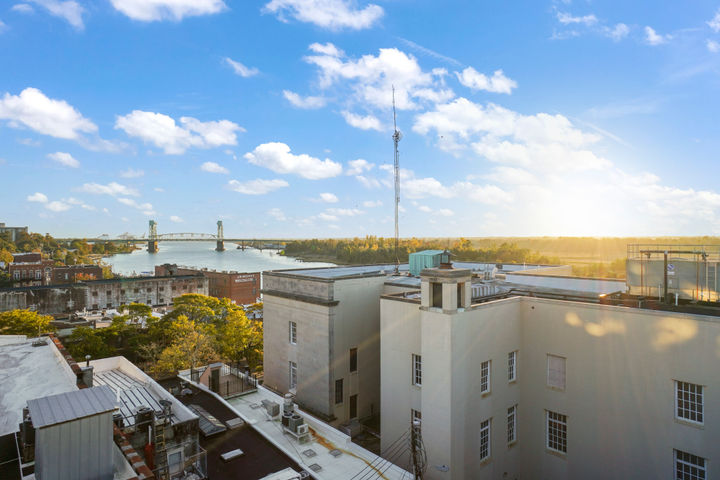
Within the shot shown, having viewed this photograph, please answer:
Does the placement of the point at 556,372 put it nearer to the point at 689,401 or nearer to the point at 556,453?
the point at 556,453

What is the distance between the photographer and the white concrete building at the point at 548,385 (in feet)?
42.1

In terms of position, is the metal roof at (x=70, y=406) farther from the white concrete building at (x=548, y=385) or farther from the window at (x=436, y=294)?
the window at (x=436, y=294)

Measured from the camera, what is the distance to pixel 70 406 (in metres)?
7.32

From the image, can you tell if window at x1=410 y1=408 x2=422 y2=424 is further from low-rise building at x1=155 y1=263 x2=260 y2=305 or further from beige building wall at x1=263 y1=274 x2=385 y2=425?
low-rise building at x1=155 y1=263 x2=260 y2=305

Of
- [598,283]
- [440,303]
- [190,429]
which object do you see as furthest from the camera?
[598,283]

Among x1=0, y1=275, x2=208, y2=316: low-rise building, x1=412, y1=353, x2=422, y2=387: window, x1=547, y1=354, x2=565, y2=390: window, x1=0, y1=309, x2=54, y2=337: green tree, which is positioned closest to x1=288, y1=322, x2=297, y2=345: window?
x1=412, y1=353, x2=422, y2=387: window

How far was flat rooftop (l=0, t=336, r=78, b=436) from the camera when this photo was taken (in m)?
10.7

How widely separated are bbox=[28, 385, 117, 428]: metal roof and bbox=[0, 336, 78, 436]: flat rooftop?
3.41 metres

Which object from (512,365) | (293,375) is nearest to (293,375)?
(293,375)

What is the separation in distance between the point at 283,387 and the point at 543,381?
1426cm

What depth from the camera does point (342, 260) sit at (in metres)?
159

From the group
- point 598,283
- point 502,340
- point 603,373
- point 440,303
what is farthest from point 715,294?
point 440,303

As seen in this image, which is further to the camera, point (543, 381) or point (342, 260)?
point (342, 260)

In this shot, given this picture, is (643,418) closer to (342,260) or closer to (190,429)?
(190,429)
